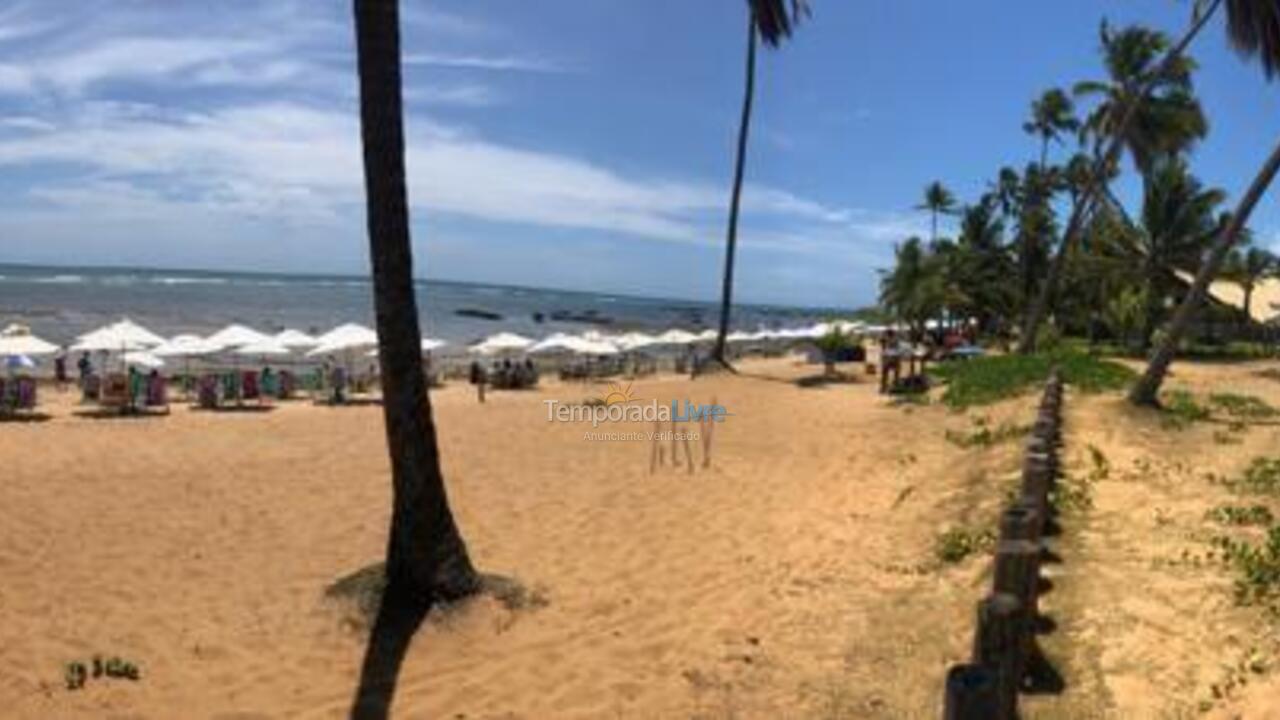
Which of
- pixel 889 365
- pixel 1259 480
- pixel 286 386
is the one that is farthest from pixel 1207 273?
pixel 286 386

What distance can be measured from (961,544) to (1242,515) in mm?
2203

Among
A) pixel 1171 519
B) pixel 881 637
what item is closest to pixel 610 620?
pixel 881 637

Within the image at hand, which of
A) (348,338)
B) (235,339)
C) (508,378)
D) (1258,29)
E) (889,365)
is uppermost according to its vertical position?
(1258,29)

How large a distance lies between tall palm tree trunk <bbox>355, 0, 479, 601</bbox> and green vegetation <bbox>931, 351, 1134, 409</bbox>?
52.2ft

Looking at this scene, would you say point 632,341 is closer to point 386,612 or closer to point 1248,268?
point 1248,268

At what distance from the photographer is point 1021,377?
24922 mm

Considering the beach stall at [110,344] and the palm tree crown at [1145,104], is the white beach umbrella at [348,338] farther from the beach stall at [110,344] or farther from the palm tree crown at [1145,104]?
the palm tree crown at [1145,104]

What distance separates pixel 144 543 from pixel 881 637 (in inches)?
283

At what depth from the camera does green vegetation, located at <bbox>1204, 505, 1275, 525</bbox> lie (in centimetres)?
972

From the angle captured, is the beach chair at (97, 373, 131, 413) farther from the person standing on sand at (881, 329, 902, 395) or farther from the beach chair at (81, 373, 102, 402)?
the person standing on sand at (881, 329, 902, 395)

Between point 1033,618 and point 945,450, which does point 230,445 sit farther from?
point 1033,618

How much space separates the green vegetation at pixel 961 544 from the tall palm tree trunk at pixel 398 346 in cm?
367

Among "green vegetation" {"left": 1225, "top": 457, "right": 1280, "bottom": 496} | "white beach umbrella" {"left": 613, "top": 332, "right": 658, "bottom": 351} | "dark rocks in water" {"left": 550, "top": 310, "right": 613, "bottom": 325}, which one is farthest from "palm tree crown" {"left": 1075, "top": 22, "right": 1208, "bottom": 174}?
"dark rocks in water" {"left": 550, "top": 310, "right": 613, "bottom": 325}

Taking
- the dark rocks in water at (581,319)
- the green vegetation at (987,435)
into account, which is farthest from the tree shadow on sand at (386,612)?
the dark rocks in water at (581,319)
